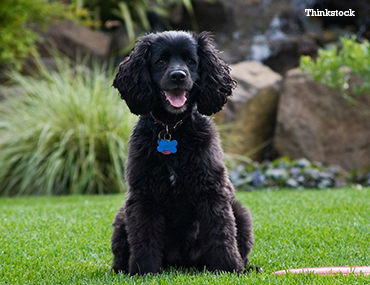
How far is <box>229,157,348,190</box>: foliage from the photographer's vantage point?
771cm

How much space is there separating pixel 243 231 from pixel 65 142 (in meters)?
4.82

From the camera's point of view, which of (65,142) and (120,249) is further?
(65,142)

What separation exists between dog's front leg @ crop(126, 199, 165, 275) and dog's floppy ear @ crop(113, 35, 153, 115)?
0.62 m

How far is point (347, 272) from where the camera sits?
9.50 ft

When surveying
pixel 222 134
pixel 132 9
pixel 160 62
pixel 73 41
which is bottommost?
pixel 222 134

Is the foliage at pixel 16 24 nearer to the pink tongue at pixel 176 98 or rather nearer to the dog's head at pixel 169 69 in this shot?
the dog's head at pixel 169 69

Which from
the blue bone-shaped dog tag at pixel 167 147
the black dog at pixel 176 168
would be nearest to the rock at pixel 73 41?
the black dog at pixel 176 168

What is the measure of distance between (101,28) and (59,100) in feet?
14.3

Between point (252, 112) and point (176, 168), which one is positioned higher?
point (252, 112)

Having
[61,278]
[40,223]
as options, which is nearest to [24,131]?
[40,223]

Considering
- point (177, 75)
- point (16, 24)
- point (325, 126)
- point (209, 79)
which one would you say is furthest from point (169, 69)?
point (325, 126)

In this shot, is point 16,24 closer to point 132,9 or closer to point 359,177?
point 132,9

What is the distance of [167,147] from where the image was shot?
320cm

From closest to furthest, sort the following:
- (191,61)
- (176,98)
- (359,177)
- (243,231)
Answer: (176,98)
(191,61)
(243,231)
(359,177)
